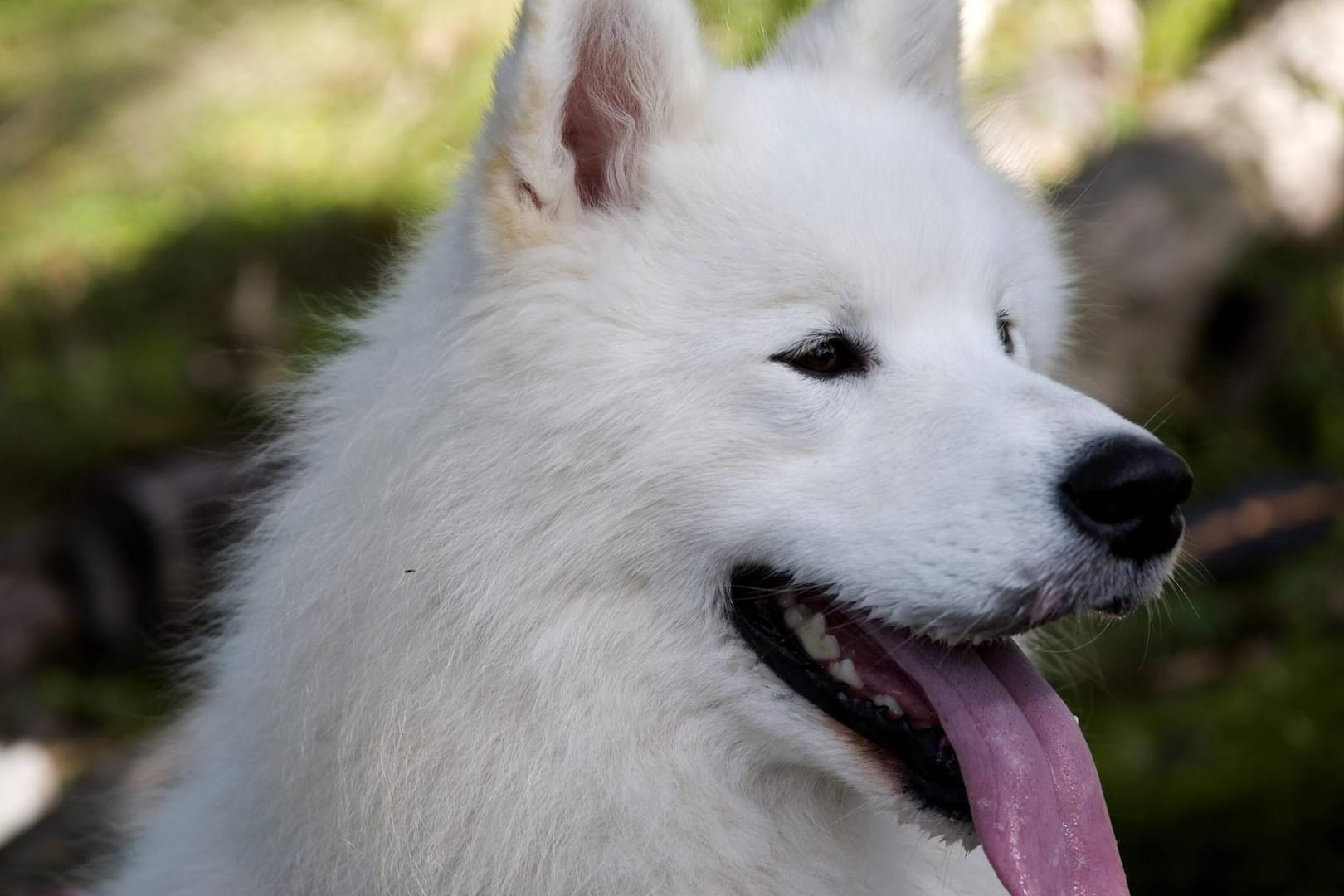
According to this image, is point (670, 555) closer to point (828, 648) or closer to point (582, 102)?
point (828, 648)

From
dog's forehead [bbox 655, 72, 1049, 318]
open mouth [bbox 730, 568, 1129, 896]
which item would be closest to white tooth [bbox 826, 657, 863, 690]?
open mouth [bbox 730, 568, 1129, 896]

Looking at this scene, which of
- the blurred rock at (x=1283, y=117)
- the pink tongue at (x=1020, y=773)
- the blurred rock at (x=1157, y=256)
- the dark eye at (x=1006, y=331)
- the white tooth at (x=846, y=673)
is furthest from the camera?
the blurred rock at (x=1283, y=117)

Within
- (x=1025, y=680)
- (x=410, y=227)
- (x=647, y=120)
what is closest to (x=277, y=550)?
(x=410, y=227)

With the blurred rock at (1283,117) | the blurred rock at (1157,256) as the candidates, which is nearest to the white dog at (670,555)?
the blurred rock at (1157,256)

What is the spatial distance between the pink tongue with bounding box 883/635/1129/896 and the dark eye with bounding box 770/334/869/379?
0.52m

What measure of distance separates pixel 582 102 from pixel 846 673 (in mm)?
1246

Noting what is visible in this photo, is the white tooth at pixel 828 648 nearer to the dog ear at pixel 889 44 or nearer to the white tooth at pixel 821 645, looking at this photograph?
the white tooth at pixel 821 645

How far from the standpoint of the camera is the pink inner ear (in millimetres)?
2816

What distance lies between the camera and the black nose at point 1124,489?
2428mm

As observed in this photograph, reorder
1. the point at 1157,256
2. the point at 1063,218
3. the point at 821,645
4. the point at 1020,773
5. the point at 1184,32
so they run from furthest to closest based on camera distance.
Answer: the point at 1184,32, the point at 1157,256, the point at 1063,218, the point at 821,645, the point at 1020,773

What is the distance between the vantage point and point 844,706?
263 centimetres

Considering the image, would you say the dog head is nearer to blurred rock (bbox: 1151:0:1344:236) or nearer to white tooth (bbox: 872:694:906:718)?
white tooth (bbox: 872:694:906:718)

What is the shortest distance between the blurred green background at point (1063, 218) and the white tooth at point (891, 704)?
1.20 m

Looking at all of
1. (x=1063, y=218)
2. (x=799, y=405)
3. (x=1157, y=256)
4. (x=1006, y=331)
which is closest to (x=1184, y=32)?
(x=1157, y=256)
